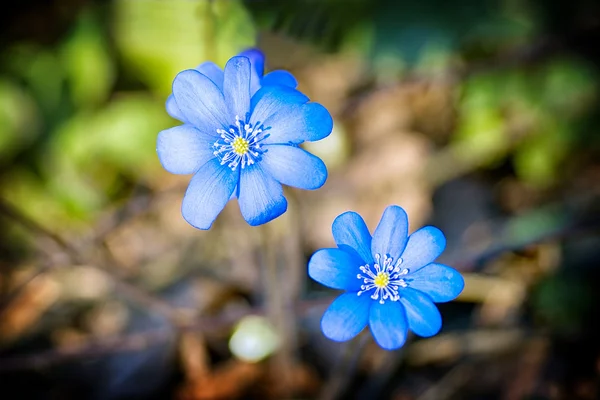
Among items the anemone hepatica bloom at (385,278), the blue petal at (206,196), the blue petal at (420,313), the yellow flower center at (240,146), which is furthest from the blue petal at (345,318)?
the yellow flower center at (240,146)

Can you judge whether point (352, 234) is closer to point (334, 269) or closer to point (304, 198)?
point (334, 269)

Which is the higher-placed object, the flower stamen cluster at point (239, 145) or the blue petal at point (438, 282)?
the flower stamen cluster at point (239, 145)

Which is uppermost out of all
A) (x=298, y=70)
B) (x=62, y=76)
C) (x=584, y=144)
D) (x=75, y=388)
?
(x=62, y=76)

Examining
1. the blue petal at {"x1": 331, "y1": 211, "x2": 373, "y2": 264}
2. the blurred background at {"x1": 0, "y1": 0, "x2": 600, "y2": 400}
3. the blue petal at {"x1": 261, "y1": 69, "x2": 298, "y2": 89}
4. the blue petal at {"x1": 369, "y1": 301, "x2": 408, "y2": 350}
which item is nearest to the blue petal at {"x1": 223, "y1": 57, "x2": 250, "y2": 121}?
the blue petal at {"x1": 261, "y1": 69, "x2": 298, "y2": 89}

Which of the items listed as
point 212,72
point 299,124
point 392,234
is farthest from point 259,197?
point 212,72

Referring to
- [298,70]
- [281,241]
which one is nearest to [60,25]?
[298,70]

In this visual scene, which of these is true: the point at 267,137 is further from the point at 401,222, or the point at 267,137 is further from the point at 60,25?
the point at 60,25

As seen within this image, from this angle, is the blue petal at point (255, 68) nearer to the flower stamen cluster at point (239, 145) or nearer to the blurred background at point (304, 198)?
the flower stamen cluster at point (239, 145)
